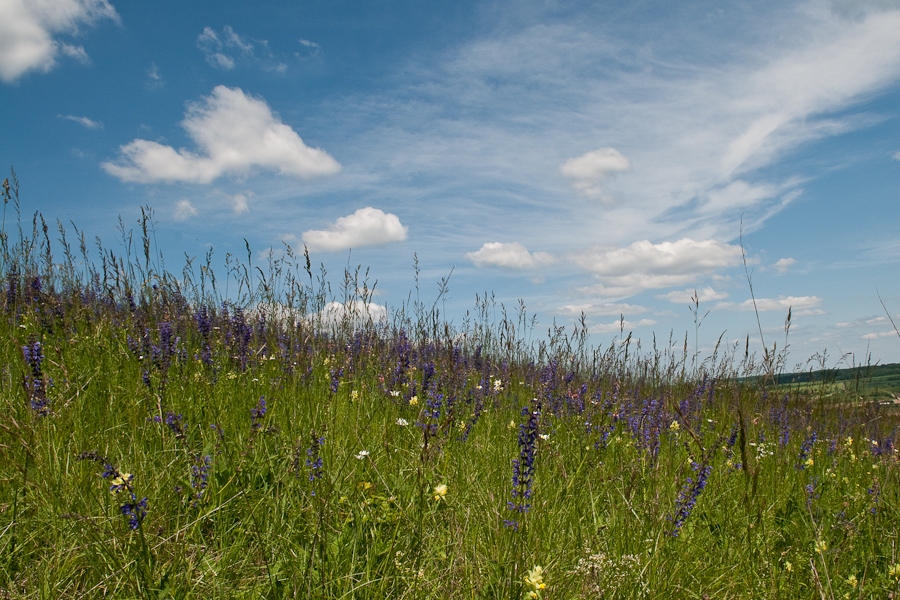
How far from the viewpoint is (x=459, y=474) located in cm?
252

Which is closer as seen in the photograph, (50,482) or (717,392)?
(50,482)

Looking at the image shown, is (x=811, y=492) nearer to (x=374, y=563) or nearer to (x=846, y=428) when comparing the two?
(x=374, y=563)

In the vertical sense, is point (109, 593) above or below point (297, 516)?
below

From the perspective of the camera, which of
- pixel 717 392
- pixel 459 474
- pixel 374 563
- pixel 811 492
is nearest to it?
pixel 374 563

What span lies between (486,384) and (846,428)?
16.0 feet

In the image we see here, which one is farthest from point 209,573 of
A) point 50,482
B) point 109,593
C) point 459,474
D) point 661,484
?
point 661,484

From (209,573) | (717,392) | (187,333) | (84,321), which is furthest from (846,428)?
(84,321)

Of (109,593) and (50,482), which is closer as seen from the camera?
(109,593)

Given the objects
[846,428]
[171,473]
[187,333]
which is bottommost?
[846,428]

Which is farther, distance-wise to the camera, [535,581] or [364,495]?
[364,495]

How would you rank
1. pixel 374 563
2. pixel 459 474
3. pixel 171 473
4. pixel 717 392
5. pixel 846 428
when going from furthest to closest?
pixel 717 392
pixel 846 428
pixel 459 474
pixel 171 473
pixel 374 563

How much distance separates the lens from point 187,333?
434cm

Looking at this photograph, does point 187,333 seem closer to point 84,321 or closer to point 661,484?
point 84,321

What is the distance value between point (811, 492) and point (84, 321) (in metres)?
6.12
